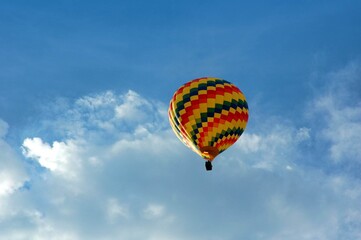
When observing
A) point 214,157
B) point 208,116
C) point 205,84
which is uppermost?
point 205,84

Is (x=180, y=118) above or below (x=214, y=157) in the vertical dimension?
above

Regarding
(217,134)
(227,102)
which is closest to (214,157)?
(217,134)

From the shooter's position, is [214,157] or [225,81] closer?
[214,157]

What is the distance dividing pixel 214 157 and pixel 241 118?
592 centimetres

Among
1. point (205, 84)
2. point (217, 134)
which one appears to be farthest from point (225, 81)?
point (217, 134)

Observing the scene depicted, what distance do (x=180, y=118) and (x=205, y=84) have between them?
499 centimetres

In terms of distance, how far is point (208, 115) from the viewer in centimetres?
6250

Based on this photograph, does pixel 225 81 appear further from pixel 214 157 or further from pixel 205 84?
pixel 214 157

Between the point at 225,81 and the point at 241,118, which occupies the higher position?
the point at 225,81

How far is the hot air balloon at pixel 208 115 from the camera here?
62.0 metres

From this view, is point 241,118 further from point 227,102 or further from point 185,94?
point 185,94

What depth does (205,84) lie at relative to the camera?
64375mm

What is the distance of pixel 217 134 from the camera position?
204 feet

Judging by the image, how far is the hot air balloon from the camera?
62.0 metres
